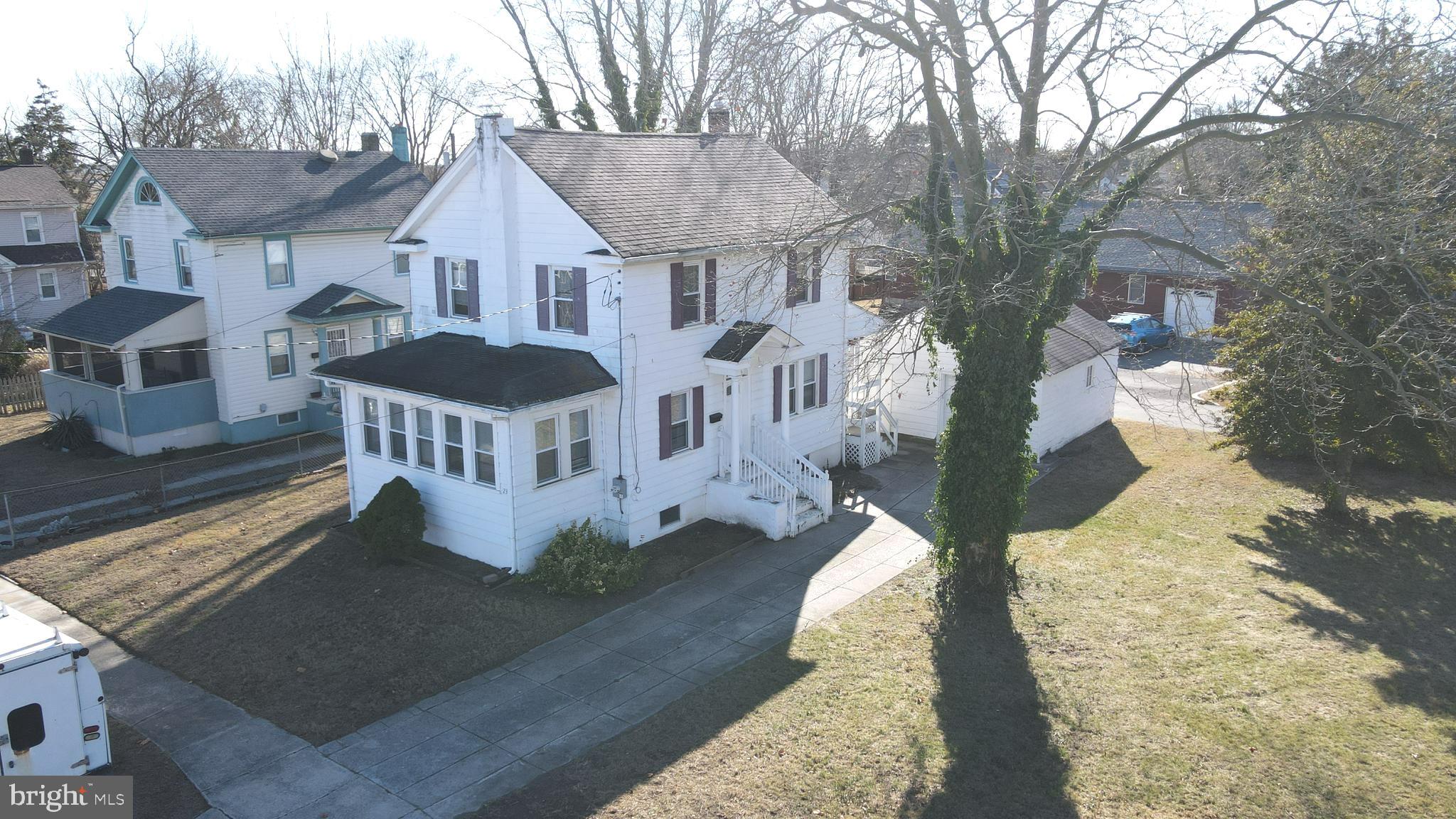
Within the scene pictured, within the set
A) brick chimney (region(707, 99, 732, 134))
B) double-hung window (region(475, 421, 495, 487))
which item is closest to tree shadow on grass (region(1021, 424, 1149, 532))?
double-hung window (region(475, 421, 495, 487))

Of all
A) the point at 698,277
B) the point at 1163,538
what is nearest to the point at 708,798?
the point at 698,277

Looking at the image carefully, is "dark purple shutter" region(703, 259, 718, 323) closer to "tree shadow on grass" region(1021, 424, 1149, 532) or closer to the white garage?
the white garage

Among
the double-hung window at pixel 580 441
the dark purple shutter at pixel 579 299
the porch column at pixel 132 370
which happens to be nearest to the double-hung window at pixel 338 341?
the porch column at pixel 132 370

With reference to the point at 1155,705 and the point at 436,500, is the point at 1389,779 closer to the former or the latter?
the point at 1155,705

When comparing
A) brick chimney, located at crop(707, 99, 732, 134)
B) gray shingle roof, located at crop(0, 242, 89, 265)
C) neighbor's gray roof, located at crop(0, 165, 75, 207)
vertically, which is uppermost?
brick chimney, located at crop(707, 99, 732, 134)

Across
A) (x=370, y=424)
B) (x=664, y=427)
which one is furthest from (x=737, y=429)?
(x=370, y=424)

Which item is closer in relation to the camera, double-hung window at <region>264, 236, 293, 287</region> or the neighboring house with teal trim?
the neighboring house with teal trim

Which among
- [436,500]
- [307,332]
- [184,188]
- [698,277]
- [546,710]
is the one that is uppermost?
[184,188]
